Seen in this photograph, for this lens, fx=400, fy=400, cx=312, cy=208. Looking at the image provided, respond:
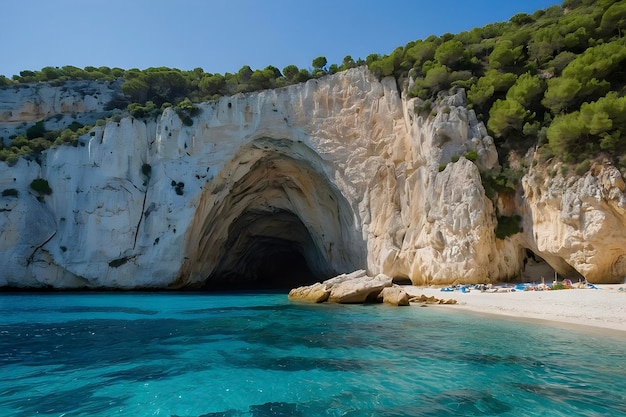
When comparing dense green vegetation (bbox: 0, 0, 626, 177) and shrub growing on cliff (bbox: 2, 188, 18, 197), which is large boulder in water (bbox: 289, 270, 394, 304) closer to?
dense green vegetation (bbox: 0, 0, 626, 177)

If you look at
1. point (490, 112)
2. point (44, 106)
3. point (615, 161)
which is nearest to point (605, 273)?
point (615, 161)

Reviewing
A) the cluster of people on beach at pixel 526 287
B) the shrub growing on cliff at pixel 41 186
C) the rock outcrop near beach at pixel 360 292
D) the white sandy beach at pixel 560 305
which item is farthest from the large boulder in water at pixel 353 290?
the shrub growing on cliff at pixel 41 186

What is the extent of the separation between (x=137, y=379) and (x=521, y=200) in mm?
19567

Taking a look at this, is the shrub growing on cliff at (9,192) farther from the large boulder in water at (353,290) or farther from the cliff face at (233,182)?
the large boulder in water at (353,290)

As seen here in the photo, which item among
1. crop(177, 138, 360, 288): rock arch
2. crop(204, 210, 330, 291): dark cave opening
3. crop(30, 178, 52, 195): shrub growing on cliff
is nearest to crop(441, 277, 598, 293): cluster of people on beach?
crop(177, 138, 360, 288): rock arch

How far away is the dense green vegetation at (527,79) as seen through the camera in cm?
1823

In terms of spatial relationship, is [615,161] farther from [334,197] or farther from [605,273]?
[334,197]

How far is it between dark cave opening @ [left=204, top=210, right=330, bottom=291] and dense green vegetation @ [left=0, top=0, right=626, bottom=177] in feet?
39.1

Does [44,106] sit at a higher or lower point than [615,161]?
higher

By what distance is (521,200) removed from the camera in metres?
20.4

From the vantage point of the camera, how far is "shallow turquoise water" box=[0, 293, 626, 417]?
546cm

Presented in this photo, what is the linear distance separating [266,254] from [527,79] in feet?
109

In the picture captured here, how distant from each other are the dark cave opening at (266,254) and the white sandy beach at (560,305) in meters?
18.8

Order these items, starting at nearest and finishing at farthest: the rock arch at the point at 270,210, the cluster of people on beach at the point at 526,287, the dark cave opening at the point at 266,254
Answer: the cluster of people on beach at the point at 526,287, the rock arch at the point at 270,210, the dark cave opening at the point at 266,254
